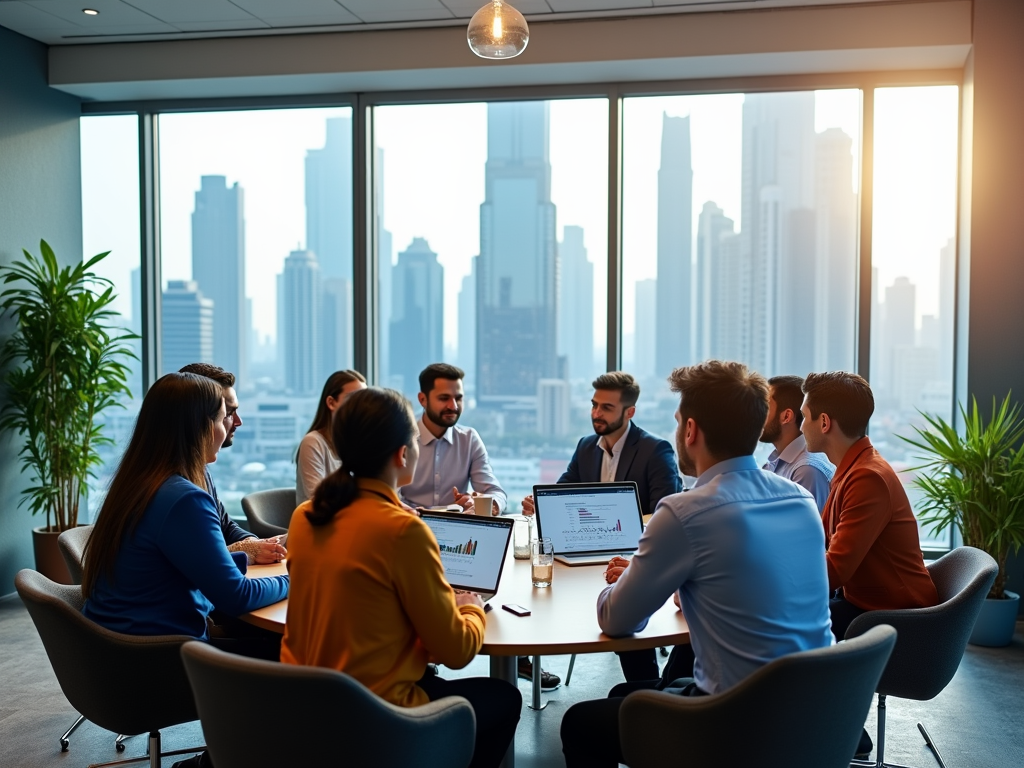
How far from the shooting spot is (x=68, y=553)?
122 inches

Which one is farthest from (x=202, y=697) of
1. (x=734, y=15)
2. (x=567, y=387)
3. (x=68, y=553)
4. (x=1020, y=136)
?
(x=1020, y=136)

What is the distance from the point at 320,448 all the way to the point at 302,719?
2469 mm

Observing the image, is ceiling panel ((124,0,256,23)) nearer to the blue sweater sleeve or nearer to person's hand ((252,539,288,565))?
person's hand ((252,539,288,565))

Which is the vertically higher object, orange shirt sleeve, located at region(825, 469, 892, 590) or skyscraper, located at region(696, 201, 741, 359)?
skyscraper, located at region(696, 201, 741, 359)

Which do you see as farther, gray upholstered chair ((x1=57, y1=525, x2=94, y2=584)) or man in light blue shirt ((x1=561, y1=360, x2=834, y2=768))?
gray upholstered chair ((x1=57, y1=525, x2=94, y2=584))

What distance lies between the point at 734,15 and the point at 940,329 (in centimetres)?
227

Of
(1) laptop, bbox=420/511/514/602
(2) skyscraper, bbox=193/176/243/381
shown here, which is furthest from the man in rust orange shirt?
(2) skyscraper, bbox=193/176/243/381

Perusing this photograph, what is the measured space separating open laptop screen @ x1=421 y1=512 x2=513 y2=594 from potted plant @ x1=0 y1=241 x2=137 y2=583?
381 cm

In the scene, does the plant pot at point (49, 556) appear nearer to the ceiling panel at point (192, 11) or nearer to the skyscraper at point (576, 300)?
the ceiling panel at point (192, 11)

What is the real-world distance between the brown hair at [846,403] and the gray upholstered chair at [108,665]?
2201 millimetres

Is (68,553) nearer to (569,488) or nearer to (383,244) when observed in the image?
(569,488)

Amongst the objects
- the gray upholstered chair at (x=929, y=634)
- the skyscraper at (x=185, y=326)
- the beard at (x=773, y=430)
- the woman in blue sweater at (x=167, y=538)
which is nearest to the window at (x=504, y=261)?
the skyscraper at (x=185, y=326)

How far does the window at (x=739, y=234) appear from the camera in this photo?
5711 mm

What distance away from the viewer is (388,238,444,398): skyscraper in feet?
20.2
